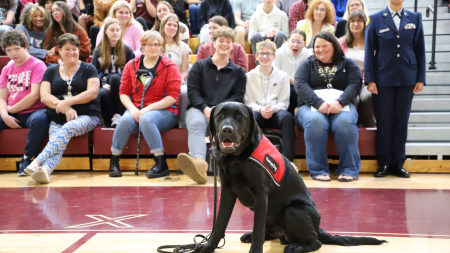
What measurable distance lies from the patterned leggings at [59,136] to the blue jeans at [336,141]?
7.15 ft

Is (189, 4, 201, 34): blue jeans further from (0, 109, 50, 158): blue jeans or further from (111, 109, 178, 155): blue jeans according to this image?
(0, 109, 50, 158): blue jeans

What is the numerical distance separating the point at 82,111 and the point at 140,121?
71 centimetres

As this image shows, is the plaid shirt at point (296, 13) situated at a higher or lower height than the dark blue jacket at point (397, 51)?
higher

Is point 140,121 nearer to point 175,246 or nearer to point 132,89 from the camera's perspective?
point 132,89

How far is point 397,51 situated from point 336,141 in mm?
1005

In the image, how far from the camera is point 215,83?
14.5ft

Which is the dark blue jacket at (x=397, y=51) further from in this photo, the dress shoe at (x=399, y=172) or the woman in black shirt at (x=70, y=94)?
the woman in black shirt at (x=70, y=94)

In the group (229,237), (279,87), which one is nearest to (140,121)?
(279,87)

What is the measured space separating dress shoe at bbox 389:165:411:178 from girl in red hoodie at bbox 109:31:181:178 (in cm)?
216

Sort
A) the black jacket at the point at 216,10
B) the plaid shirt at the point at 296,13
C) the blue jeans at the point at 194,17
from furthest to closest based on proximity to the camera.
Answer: the blue jeans at the point at 194,17 → the black jacket at the point at 216,10 → the plaid shirt at the point at 296,13

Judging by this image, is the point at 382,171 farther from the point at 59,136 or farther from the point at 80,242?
the point at 59,136

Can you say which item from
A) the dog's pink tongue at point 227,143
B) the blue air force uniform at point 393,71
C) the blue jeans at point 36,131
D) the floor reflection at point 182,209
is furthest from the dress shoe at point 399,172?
the blue jeans at point 36,131

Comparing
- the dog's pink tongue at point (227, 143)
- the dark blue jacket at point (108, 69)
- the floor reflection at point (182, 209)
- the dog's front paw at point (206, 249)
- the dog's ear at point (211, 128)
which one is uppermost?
the dark blue jacket at point (108, 69)

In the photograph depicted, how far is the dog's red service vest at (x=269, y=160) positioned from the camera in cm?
182
